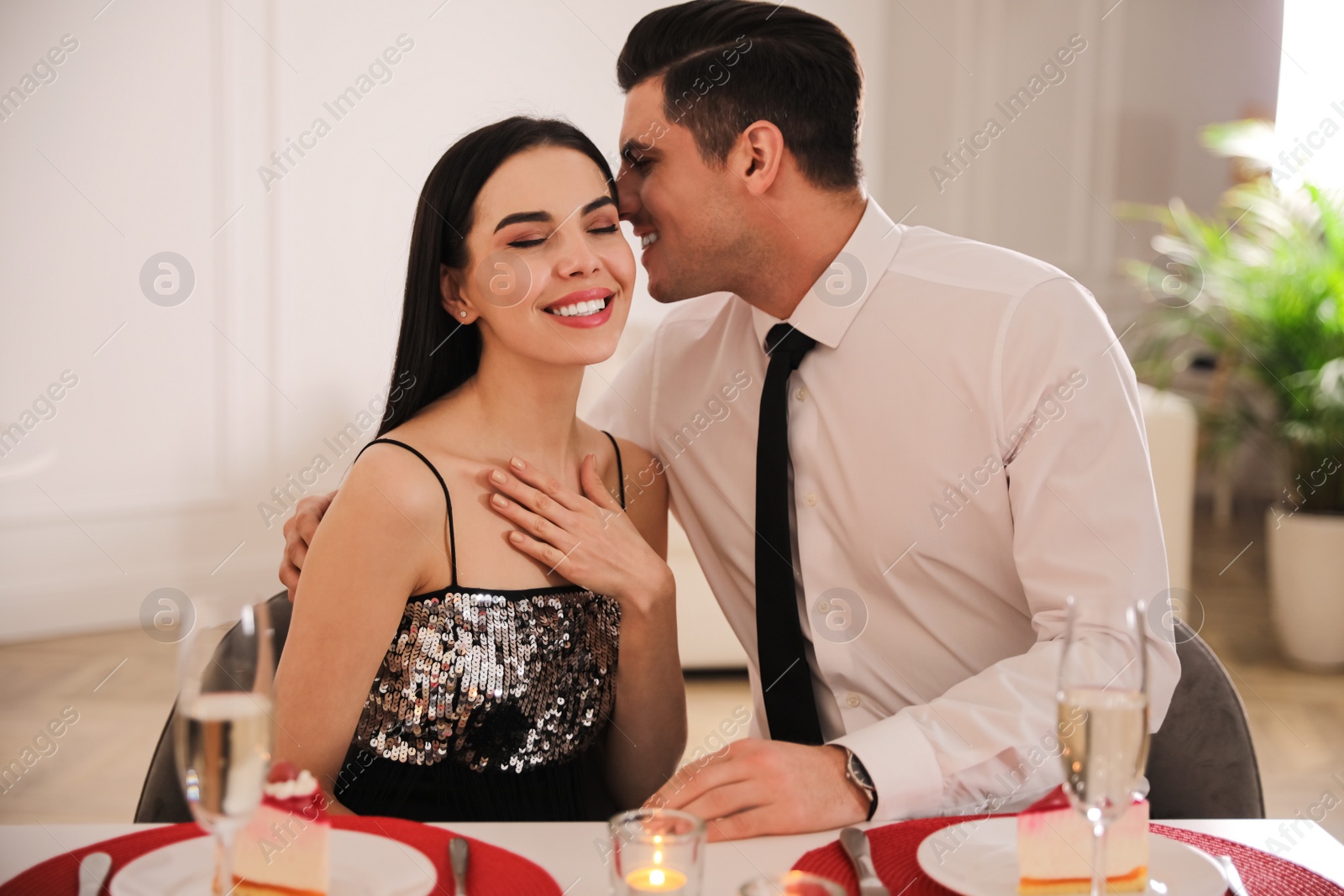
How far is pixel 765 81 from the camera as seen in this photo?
1840 millimetres

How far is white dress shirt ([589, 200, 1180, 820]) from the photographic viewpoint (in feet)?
4.82

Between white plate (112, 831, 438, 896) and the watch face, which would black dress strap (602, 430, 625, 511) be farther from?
white plate (112, 831, 438, 896)

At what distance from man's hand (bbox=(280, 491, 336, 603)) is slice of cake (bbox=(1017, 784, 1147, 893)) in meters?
1.00

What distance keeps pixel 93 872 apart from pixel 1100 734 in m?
0.76

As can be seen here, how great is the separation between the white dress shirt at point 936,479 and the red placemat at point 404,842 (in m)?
0.56

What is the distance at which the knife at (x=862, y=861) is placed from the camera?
0.93 m

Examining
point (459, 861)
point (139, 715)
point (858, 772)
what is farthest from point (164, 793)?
point (139, 715)

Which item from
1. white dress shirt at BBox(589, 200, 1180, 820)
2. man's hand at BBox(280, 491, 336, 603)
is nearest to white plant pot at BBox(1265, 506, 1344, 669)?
white dress shirt at BBox(589, 200, 1180, 820)

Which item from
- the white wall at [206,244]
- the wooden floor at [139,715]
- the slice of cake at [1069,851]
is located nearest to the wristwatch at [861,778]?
the slice of cake at [1069,851]

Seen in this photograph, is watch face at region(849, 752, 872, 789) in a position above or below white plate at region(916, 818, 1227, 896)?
below

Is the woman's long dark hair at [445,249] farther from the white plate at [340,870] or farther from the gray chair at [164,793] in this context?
the white plate at [340,870]

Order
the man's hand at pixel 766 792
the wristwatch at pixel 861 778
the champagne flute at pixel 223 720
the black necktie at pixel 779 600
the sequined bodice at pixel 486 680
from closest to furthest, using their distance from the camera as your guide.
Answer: the champagne flute at pixel 223 720
the man's hand at pixel 766 792
the wristwatch at pixel 861 778
the sequined bodice at pixel 486 680
the black necktie at pixel 779 600

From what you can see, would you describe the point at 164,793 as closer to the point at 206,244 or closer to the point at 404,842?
the point at 404,842

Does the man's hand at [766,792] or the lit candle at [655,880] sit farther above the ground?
the lit candle at [655,880]
